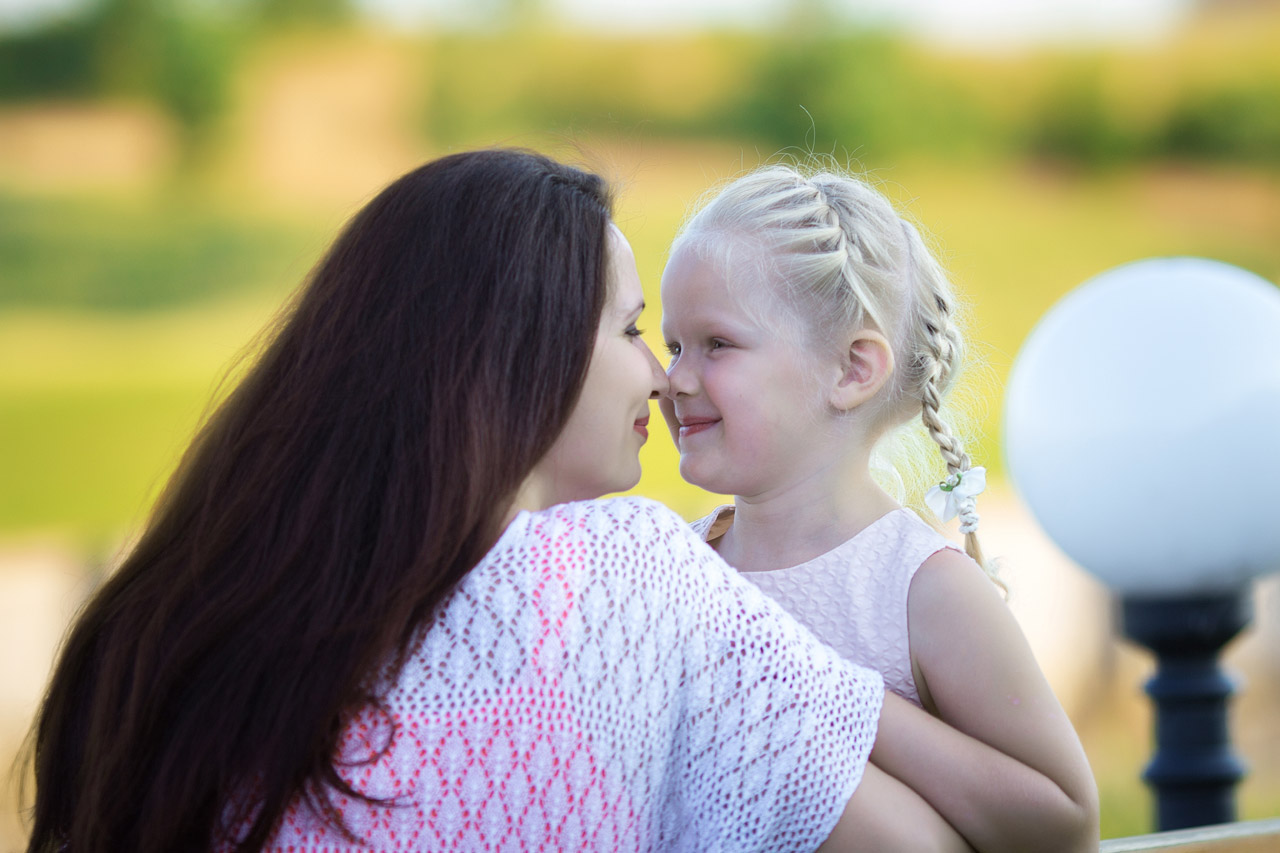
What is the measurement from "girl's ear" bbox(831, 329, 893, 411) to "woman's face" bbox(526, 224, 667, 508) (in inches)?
14.2

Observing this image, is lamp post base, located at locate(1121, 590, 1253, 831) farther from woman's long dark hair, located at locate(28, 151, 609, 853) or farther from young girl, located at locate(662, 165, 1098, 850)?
woman's long dark hair, located at locate(28, 151, 609, 853)

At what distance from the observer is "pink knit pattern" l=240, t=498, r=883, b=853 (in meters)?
1.06

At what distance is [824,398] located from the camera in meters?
1.69

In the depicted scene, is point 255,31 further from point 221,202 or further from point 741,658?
point 741,658

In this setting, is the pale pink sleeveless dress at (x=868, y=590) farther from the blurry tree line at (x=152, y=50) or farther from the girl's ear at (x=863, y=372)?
the blurry tree line at (x=152, y=50)

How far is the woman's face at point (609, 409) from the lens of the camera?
1.35m

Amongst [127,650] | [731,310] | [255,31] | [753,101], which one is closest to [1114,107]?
[753,101]

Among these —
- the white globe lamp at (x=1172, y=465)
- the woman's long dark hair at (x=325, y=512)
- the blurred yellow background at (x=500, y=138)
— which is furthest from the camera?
the blurred yellow background at (x=500, y=138)

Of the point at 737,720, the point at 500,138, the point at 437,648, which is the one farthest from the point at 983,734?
the point at 500,138

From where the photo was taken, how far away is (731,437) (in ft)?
5.49

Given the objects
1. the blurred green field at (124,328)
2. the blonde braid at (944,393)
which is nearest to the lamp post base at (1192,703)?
the blonde braid at (944,393)

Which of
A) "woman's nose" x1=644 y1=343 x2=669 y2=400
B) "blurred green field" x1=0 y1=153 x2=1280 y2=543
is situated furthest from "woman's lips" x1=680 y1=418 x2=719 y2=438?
"blurred green field" x1=0 y1=153 x2=1280 y2=543

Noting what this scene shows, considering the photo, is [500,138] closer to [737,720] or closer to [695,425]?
[695,425]

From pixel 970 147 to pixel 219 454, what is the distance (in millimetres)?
11653
